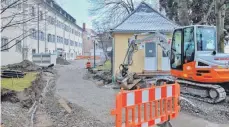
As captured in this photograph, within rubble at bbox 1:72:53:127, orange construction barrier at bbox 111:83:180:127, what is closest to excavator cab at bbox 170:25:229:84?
orange construction barrier at bbox 111:83:180:127

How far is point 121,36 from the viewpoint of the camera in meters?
17.9

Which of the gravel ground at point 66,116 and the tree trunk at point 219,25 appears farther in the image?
the tree trunk at point 219,25

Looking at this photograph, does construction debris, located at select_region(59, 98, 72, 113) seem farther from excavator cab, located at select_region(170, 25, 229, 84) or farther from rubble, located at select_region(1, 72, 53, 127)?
excavator cab, located at select_region(170, 25, 229, 84)

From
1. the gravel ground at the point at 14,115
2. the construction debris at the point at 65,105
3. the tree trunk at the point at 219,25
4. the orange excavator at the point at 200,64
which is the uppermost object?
the tree trunk at the point at 219,25

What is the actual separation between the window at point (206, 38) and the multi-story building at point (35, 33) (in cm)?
514

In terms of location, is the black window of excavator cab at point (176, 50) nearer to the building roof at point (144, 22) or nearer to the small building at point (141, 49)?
the small building at point (141, 49)

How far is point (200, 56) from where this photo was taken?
1103cm


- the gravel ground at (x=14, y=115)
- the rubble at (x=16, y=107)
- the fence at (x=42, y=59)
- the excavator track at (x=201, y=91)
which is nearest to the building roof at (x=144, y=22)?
the excavator track at (x=201, y=91)

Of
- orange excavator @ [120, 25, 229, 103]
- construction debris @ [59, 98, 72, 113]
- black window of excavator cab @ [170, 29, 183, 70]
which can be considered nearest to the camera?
construction debris @ [59, 98, 72, 113]

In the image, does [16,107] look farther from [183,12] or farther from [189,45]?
[183,12]

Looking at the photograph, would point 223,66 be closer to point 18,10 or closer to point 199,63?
point 199,63

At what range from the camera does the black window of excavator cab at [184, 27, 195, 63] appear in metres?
11.2

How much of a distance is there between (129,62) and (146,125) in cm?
1057

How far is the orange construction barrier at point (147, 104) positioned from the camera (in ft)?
16.6
